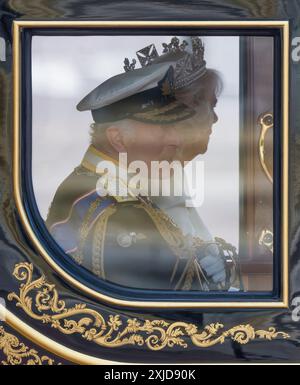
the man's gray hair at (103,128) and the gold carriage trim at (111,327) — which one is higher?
the man's gray hair at (103,128)

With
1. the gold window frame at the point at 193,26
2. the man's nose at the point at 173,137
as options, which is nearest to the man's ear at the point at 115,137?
the man's nose at the point at 173,137

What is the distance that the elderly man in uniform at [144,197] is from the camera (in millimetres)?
2707

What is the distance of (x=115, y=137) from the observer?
2.72 m

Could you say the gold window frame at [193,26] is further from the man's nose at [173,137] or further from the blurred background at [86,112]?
the man's nose at [173,137]

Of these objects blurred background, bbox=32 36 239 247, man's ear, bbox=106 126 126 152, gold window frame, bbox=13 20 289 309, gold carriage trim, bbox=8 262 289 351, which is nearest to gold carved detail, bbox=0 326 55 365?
gold carriage trim, bbox=8 262 289 351

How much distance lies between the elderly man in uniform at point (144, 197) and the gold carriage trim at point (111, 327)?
96 millimetres

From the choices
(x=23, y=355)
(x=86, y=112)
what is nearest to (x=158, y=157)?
(x=86, y=112)

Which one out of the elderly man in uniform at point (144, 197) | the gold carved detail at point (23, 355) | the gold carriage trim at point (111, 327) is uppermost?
the elderly man in uniform at point (144, 197)

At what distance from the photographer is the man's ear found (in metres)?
2.72

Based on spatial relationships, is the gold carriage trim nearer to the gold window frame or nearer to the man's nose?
the gold window frame

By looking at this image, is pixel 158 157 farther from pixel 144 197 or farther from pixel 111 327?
pixel 111 327

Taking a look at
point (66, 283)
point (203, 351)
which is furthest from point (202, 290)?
point (66, 283)

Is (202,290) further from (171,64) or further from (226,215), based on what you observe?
(171,64)

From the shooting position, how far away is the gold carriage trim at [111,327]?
268cm
